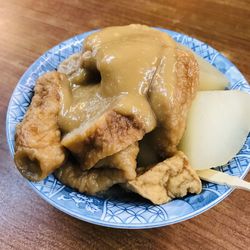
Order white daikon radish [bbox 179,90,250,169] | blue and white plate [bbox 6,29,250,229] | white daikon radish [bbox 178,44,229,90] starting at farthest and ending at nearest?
white daikon radish [bbox 178,44,229,90] → white daikon radish [bbox 179,90,250,169] → blue and white plate [bbox 6,29,250,229]

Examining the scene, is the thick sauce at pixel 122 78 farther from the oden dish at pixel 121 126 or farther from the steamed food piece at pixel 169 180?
the steamed food piece at pixel 169 180

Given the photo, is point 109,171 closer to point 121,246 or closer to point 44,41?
point 121,246

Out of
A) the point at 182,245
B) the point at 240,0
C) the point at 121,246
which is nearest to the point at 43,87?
the point at 121,246

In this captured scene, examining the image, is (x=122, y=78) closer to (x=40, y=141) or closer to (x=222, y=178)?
(x=40, y=141)

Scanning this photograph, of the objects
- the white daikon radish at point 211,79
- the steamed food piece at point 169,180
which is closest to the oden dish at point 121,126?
the steamed food piece at point 169,180

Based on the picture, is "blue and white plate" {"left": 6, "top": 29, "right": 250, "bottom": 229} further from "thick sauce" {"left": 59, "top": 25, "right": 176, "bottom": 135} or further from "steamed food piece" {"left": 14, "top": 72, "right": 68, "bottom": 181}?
"thick sauce" {"left": 59, "top": 25, "right": 176, "bottom": 135}

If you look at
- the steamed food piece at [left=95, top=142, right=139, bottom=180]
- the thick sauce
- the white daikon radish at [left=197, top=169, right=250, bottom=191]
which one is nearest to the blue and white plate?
the white daikon radish at [left=197, top=169, right=250, bottom=191]
